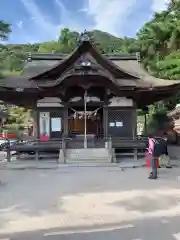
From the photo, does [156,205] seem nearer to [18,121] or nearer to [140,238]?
[140,238]

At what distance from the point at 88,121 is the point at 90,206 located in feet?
50.7

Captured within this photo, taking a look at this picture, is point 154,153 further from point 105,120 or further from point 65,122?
point 65,122

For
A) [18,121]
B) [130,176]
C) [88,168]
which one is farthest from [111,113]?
[18,121]

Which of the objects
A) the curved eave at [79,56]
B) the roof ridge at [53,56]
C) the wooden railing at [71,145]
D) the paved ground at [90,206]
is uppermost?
the roof ridge at [53,56]

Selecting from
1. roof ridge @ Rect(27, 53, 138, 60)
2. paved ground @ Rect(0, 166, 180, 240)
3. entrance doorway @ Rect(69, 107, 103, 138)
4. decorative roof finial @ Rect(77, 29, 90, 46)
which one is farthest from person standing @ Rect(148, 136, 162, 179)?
roof ridge @ Rect(27, 53, 138, 60)

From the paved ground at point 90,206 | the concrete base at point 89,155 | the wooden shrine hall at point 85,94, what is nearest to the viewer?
the paved ground at point 90,206

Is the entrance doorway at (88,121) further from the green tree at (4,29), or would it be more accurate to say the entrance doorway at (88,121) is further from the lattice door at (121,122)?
the green tree at (4,29)

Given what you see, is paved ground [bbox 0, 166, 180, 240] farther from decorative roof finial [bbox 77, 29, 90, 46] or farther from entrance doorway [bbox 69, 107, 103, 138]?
decorative roof finial [bbox 77, 29, 90, 46]

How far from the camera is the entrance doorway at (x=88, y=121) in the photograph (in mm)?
18344

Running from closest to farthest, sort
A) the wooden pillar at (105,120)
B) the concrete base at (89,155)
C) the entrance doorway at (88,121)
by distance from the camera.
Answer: the concrete base at (89,155) < the wooden pillar at (105,120) < the entrance doorway at (88,121)

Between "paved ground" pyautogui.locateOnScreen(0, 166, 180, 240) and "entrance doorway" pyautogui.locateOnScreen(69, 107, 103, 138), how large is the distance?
22.3 ft

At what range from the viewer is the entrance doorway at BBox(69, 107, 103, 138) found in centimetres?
1834

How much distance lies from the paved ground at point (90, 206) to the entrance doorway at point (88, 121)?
679 cm

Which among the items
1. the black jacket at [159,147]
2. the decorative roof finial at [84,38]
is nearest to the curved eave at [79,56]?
the decorative roof finial at [84,38]
